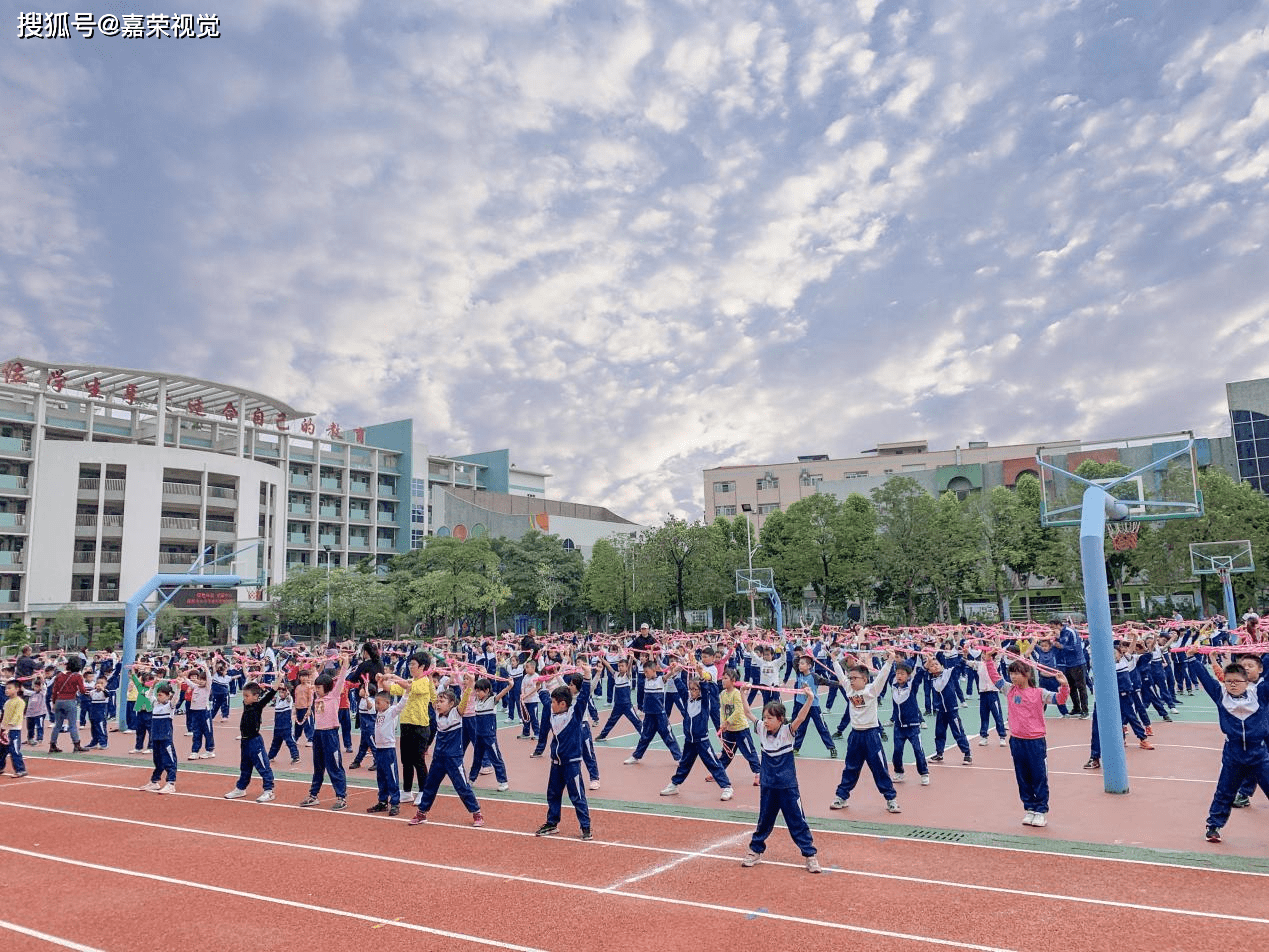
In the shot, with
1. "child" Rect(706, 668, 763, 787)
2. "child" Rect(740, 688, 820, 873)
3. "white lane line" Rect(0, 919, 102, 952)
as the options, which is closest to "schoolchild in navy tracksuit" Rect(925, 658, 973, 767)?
"child" Rect(706, 668, 763, 787)

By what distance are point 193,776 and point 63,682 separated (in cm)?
477

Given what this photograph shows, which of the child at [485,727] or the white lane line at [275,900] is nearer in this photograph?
the white lane line at [275,900]

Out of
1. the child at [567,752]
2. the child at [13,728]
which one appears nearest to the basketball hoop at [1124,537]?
the child at [567,752]

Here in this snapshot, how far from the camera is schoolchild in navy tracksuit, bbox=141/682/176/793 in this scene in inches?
489

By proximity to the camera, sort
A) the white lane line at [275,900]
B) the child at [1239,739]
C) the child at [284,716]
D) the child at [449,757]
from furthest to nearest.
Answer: the child at [284,716], the child at [449,757], the child at [1239,739], the white lane line at [275,900]

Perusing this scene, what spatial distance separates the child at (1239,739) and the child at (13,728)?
16.6 meters

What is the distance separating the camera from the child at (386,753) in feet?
34.6

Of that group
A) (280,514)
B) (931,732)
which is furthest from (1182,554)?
(280,514)

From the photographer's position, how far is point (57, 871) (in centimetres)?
859

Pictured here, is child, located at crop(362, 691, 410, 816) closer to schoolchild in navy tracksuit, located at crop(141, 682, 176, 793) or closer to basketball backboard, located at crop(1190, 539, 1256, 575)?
schoolchild in navy tracksuit, located at crop(141, 682, 176, 793)

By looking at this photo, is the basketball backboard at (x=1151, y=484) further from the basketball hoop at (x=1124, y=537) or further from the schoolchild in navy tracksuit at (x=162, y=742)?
the schoolchild in navy tracksuit at (x=162, y=742)

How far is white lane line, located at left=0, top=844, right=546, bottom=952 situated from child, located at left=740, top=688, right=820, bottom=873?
2.56m

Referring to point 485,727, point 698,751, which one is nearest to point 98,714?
point 485,727

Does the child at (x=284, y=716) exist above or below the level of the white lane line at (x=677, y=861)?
above
